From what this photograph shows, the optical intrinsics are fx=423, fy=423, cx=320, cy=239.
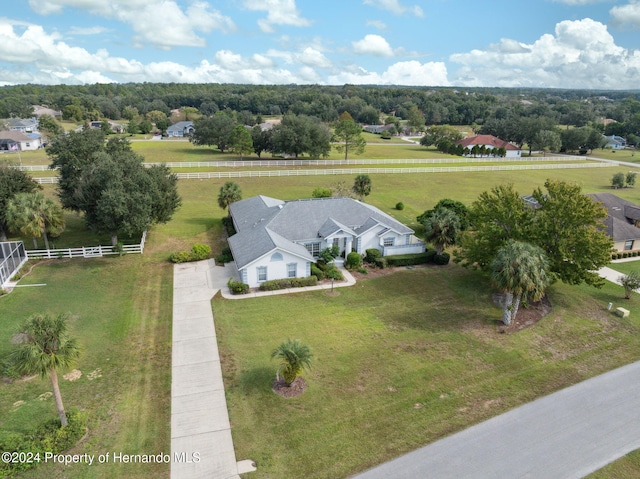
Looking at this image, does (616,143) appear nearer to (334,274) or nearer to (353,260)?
(353,260)

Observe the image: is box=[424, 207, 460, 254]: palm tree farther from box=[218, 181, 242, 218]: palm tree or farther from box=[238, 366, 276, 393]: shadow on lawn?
box=[218, 181, 242, 218]: palm tree

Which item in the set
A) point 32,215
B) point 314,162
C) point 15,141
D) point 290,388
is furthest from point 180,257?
point 15,141

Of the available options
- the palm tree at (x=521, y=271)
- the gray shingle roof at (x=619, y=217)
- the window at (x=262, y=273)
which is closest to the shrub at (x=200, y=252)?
the window at (x=262, y=273)

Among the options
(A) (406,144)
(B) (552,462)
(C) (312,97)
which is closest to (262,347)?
(B) (552,462)

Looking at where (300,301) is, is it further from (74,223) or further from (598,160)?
(598,160)

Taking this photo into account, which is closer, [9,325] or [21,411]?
[21,411]

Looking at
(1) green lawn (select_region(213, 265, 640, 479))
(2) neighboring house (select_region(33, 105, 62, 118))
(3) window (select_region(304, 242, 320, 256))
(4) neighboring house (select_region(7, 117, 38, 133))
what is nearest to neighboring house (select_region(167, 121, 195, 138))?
(4) neighboring house (select_region(7, 117, 38, 133))
